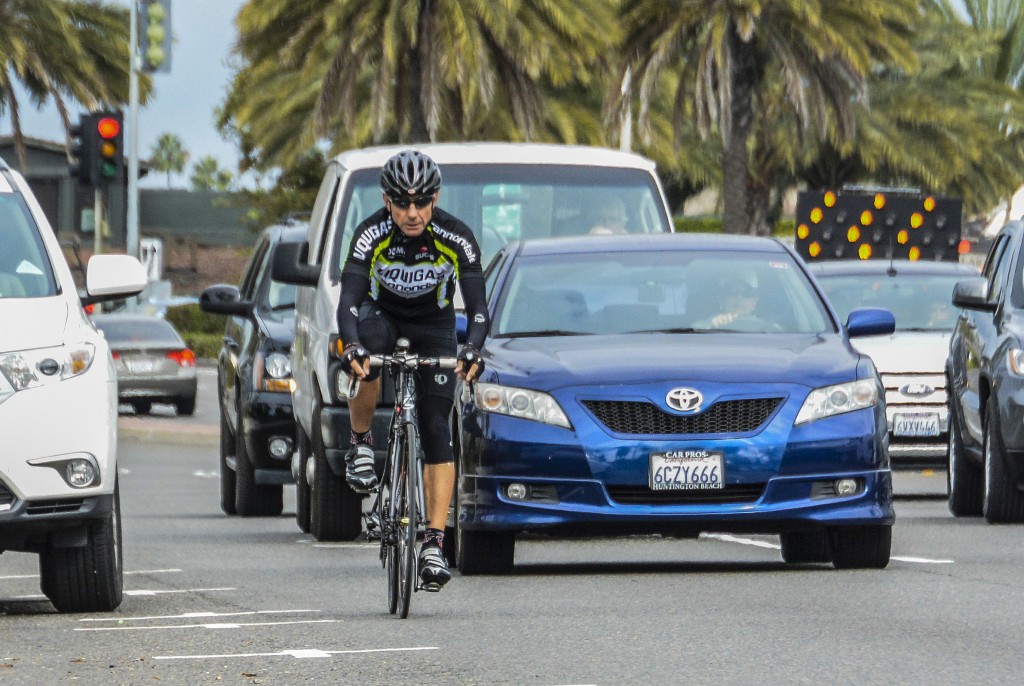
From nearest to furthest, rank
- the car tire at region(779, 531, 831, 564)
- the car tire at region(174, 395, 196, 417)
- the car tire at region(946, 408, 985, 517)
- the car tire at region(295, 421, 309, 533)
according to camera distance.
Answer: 1. the car tire at region(779, 531, 831, 564)
2. the car tire at region(295, 421, 309, 533)
3. the car tire at region(946, 408, 985, 517)
4. the car tire at region(174, 395, 196, 417)

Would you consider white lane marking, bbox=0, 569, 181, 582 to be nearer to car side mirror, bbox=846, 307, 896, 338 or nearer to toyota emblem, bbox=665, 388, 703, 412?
toyota emblem, bbox=665, 388, 703, 412

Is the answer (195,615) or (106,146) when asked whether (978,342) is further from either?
(106,146)

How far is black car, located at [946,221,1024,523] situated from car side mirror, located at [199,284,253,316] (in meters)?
4.90

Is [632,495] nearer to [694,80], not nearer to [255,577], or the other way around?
[255,577]

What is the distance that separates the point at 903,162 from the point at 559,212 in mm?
38165

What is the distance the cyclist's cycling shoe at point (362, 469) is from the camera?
912 cm

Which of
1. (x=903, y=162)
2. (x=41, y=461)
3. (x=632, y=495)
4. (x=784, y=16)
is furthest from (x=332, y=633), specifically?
(x=903, y=162)

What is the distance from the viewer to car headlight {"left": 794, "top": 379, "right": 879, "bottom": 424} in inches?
405

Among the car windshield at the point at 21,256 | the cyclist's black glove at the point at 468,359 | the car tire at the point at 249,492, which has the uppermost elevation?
the car windshield at the point at 21,256

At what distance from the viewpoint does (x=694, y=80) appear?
37594mm

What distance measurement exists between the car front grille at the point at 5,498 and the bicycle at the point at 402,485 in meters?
1.34

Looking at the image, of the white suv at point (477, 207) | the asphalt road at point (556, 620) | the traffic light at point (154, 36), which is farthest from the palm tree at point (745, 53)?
the asphalt road at point (556, 620)

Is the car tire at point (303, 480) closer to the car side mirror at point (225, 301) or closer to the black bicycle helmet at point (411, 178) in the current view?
the car side mirror at point (225, 301)

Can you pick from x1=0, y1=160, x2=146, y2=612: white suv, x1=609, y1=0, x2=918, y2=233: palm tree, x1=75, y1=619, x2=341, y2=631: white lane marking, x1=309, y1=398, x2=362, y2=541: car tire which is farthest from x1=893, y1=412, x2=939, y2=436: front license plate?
x1=609, y1=0, x2=918, y2=233: palm tree
